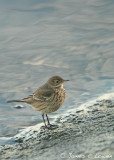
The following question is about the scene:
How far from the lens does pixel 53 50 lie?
443 inches

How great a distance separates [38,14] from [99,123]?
8.11 m

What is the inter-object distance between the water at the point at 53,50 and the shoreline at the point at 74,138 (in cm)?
106

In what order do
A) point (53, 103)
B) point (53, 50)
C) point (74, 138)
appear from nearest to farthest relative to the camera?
point (74, 138), point (53, 103), point (53, 50)

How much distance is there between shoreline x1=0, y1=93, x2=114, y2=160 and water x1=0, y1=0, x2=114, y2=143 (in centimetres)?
106

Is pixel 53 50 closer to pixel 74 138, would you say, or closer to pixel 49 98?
pixel 49 98

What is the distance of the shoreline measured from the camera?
14.4ft

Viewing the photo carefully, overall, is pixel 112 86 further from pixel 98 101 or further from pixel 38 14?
pixel 38 14

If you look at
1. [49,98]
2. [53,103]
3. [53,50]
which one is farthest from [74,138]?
[53,50]

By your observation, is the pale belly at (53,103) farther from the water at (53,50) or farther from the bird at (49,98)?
the water at (53,50)

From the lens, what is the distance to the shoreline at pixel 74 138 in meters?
4.40

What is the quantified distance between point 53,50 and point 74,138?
639cm

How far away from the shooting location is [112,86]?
9.02m

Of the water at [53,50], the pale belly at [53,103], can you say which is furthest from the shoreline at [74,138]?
the water at [53,50]

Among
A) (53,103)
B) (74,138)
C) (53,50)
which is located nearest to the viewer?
(74,138)
